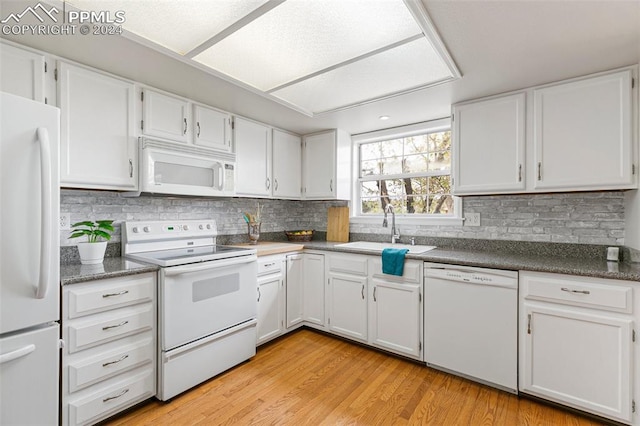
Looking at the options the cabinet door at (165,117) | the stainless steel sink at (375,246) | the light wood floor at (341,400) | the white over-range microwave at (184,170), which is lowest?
the light wood floor at (341,400)

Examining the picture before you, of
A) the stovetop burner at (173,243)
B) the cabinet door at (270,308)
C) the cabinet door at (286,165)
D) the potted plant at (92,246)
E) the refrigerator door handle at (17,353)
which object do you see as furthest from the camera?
the cabinet door at (286,165)

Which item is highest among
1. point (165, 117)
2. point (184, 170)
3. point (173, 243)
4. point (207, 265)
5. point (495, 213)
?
point (165, 117)

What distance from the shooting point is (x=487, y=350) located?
215 cm

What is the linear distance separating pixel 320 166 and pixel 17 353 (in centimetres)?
281

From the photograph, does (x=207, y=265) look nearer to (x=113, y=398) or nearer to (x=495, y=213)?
(x=113, y=398)

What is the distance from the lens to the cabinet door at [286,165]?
336cm

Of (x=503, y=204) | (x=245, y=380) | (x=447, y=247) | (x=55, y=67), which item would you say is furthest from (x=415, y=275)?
(x=55, y=67)

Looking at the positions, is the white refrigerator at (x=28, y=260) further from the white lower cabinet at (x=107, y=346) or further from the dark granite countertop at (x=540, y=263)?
the dark granite countertop at (x=540, y=263)

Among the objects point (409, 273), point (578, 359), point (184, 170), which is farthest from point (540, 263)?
point (184, 170)

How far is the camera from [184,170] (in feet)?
8.00

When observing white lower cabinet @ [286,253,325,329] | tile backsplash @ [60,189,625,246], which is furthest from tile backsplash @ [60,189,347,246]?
white lower cabinet @ [286,253,325,329]

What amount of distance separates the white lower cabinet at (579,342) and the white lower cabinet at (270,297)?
1.95 metres

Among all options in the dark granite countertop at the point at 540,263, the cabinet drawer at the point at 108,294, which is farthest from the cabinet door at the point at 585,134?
the cabinet drawer at the point at 108,294

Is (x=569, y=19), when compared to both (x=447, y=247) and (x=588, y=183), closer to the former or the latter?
(x=588, y=183)
